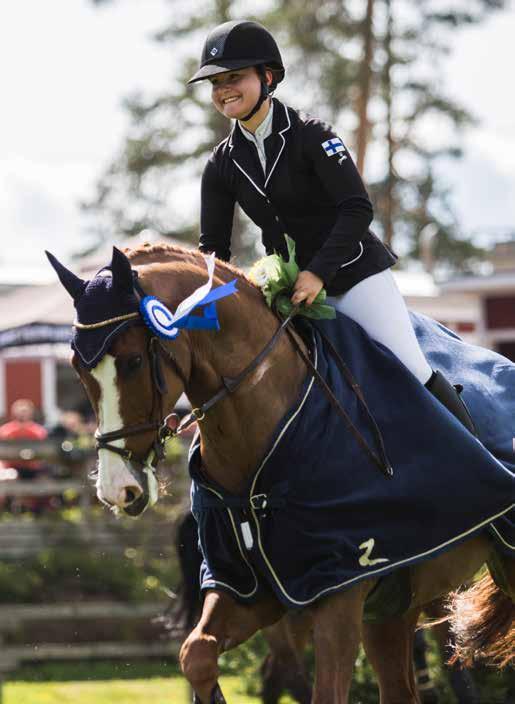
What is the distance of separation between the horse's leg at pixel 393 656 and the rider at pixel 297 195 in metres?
1.13

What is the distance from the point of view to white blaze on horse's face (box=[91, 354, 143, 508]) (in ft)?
15.9

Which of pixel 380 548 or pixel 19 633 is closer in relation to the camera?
pixel 380 548

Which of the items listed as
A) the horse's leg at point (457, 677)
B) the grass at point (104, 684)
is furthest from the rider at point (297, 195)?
the grass at point (104, 684)

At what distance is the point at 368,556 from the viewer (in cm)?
537

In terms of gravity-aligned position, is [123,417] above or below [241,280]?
below

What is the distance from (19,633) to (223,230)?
330 inches

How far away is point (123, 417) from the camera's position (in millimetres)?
4926

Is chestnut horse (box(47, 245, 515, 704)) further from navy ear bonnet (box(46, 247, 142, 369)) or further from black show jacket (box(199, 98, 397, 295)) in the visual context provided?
black show jacket (box(199, 98, 397, 295))

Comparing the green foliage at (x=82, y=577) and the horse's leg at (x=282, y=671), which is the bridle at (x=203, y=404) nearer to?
the horse's leg at (x=282, y=671)

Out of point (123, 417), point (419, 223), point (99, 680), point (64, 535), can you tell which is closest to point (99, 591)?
point (64, 535)

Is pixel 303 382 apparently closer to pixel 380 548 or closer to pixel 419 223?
pixel 380 548

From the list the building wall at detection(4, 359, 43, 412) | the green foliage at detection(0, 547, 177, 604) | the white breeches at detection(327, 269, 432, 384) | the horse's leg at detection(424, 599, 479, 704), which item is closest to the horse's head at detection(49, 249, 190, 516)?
the white breeches at detection(327, 269, 432, 384)

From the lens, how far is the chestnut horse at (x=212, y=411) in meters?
4.91

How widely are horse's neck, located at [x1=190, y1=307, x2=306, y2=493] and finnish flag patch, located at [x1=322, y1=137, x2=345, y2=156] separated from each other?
2.34ft
